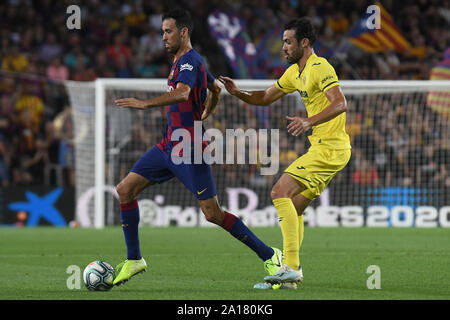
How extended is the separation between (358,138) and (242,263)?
7.52 meters

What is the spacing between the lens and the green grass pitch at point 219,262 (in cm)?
654

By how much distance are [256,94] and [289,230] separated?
1462 mm

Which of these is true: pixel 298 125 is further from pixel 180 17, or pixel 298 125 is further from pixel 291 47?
pixel 180 17

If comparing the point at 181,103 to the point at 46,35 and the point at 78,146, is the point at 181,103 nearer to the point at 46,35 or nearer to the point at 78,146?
the point at 78,146

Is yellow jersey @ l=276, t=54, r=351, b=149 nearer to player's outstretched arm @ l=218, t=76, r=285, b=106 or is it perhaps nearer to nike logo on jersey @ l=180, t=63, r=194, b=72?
player's outstretched arm @ l=218, t=76, r=285, b=106

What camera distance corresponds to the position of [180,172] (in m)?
7.24

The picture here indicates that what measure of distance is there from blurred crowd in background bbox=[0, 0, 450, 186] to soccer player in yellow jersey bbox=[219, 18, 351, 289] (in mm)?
10011

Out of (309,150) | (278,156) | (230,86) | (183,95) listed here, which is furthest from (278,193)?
(278,156)

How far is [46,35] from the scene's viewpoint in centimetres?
1962

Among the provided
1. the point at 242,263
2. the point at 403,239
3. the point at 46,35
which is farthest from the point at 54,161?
the point at 242,263

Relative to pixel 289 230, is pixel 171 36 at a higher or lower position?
higher

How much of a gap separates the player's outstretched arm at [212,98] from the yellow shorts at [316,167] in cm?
109
